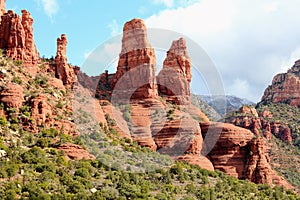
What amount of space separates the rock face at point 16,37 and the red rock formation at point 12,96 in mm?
11564

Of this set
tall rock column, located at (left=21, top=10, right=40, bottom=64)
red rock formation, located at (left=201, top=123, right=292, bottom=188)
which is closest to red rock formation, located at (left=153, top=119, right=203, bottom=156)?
red rock formation, located at (left=201, top=123, right=292, bottom=188)

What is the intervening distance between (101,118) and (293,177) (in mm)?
49634

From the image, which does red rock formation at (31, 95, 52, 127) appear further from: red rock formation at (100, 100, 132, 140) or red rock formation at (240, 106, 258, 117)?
red rock formation at (240, 106, 258, 117)

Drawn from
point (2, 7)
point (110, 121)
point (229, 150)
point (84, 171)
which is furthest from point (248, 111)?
point (84, 171)

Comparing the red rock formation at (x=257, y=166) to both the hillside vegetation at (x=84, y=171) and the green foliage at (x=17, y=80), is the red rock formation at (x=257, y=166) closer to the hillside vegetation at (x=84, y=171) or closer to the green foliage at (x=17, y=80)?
the hillside vegetation at (x=84, y=171)

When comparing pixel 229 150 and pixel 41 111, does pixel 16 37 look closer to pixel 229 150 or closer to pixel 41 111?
pixel 41 111

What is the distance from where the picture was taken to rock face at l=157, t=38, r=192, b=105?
10081 cm

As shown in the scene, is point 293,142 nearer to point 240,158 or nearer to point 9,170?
point 240,158

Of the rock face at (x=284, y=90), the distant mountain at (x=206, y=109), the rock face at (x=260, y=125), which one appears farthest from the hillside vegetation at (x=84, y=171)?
the rock face at (x=284, y=90)

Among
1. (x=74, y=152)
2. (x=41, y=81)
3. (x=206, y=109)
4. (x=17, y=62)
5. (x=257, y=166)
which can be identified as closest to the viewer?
(x=74, y=152)

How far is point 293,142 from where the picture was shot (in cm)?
14300

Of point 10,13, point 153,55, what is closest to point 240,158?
point 153,55

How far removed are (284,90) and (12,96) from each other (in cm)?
11186

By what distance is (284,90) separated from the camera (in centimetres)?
16662
